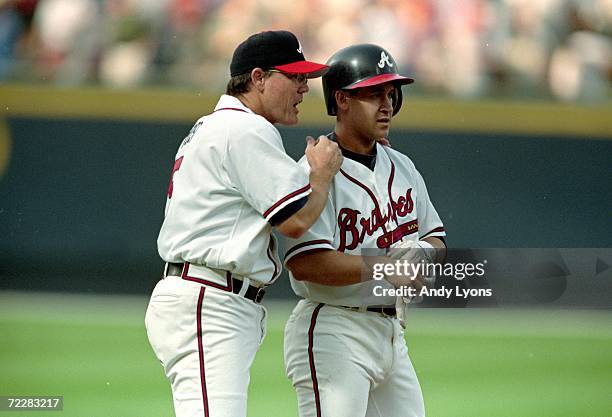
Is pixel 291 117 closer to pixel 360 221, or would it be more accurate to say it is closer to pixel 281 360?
pixel 360 221

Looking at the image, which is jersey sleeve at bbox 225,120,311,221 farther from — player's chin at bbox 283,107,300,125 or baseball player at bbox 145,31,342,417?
player's chin at bbox 283,107,300,125

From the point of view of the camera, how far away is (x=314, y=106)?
4.88 meters

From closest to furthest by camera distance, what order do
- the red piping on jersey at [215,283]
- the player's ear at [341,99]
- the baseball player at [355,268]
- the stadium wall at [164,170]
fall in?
the red piping on jersey at [215,283] < the baseball player at [355,268] < the player's ear at [341,99] < the stadium wall at [164,170]

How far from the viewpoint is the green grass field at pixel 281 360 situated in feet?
14.0

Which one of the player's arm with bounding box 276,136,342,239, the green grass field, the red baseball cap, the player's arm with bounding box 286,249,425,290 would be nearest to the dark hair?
the red baseball cap

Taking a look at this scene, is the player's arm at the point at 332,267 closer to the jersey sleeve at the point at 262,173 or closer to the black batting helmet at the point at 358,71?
the jersey sleeve at the point at 262,173

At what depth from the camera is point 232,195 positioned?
2.55 metres

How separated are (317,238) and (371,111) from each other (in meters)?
0.45

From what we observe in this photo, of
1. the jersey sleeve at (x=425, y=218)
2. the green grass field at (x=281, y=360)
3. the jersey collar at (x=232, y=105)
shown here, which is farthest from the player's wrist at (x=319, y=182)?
the green grass field at (x=281, y=360)

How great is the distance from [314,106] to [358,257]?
2.31 m

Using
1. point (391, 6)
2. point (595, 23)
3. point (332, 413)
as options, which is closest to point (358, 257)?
point (332, 413)

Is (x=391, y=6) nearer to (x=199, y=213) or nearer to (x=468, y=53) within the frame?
(x=468, y=53)

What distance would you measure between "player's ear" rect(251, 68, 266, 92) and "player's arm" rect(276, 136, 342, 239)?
0.21m

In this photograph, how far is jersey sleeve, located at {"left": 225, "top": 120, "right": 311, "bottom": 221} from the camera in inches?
98.1
